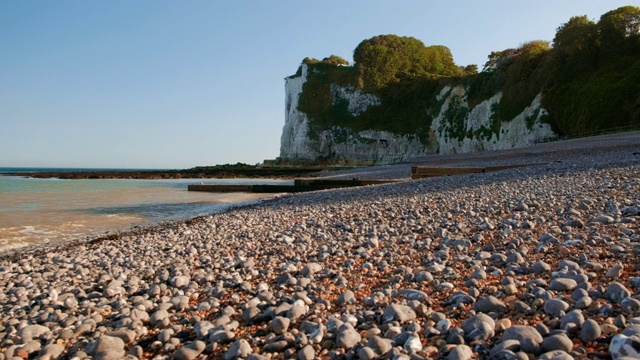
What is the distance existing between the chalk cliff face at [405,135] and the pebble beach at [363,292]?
40.2m

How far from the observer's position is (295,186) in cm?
2216

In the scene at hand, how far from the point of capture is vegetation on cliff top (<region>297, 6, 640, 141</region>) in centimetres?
3506

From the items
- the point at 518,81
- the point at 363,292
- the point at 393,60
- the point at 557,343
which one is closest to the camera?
the point at 557,343

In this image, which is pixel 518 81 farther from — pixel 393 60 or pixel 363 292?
pixel 363 292

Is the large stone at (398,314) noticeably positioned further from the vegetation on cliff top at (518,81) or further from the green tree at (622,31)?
the green tree at (622,31)

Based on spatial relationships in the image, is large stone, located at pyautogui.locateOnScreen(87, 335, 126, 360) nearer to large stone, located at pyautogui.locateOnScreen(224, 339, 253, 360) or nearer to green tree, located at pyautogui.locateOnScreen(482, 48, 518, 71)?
large stone, located at pyautogui.locateOnScreen(224, 339, 253, 360)

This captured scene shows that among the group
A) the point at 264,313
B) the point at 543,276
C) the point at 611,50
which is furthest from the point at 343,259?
the point at 611,50

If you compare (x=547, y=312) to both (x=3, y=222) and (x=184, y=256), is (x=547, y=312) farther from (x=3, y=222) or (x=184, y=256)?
(x=3, y=222)

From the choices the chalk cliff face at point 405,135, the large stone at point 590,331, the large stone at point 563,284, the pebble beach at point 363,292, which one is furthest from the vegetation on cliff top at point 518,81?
the large stone at point 590,331

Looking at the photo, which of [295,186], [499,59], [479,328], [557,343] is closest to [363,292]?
[479,328]

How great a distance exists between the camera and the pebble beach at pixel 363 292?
234 centimetres

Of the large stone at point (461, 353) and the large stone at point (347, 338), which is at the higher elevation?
the large stone at point (461, 353)

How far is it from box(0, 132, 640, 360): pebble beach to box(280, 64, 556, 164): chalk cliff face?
40.2 m

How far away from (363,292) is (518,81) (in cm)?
5065
